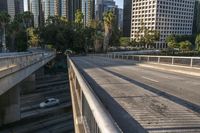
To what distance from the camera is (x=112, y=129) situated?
2.78 m

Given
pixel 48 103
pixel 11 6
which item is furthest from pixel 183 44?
pixel 11 6

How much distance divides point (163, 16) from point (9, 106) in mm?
166402

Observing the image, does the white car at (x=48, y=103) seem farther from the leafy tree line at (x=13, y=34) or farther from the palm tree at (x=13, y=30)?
the palm tree at (x=13, y=30)

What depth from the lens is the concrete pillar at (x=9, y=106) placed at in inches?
1042

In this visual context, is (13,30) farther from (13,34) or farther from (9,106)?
A: (9,106)

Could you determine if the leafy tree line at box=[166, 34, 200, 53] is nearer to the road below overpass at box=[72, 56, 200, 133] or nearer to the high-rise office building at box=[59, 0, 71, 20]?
the high-rise office building at box=[59, 0, 71, 20]

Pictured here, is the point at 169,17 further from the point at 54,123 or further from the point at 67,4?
the point at 54,123

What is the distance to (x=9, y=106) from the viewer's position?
26.9 metres

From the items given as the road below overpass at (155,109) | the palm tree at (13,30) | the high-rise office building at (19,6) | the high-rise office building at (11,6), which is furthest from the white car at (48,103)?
the high-rise office building at (19,6)

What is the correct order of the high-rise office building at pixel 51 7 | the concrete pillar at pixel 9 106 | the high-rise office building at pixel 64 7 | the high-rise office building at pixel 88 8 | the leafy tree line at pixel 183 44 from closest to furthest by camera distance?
1. the concrete pillar at pixel 9 106
2. the leafy tree line at pixel 183 44
3. the high-rise office building at pixel 51 7
4. the high-rise office building at pixel 64 7
5. the high-rise office building at pixel 88 8

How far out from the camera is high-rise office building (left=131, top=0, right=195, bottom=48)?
6959 inches

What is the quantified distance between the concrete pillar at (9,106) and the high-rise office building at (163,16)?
495ft

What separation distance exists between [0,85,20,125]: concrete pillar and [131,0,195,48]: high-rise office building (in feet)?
495

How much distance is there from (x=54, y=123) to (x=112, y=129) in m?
25.8
